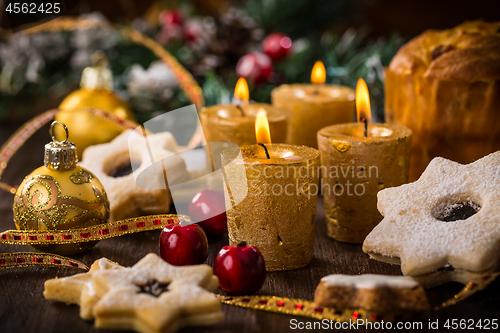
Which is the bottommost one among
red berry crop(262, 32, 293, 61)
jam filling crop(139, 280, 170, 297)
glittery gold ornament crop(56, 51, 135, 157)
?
jam filling crop(139, 280, 170, 297)

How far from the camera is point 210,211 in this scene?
0.95 meters

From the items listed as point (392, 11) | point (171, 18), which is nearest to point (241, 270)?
point (171, 18)

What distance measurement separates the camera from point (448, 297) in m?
0.72

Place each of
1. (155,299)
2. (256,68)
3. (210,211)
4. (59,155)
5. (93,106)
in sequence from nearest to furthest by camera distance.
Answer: (155,299) < (59,155) < (210,211) < (93,106) < (256,68)

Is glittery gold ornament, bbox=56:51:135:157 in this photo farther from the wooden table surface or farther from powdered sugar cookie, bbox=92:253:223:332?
powdered sugar cookie, bbox=92:253:223:332

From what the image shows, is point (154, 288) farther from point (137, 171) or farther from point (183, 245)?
point (137, 171)

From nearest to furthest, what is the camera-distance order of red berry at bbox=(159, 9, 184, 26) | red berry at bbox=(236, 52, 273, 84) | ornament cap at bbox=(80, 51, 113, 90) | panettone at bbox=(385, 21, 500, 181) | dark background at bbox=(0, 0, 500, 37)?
panettone at bbox=(385, 21, 500, 181), ornament cap at bbox=(80, 51, 113, 90), red berry at bbox=(236, 52, 273, 84), red berry at bbox=(159, 9, 184, 26), dark background at bbox=(0, 0, 500, 37)

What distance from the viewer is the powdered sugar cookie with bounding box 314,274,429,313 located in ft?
2.05

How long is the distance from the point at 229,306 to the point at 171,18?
1274 millimetres

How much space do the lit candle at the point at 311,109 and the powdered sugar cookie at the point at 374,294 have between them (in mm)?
525

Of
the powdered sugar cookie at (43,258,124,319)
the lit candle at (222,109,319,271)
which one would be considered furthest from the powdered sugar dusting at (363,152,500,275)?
the powdered sugar cookie at (43,258,124,319)

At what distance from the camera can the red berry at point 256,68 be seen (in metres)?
1.50

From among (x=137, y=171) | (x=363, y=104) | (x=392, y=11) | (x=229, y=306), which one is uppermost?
(x=392, y=11)

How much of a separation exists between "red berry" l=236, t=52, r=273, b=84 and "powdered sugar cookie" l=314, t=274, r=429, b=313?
0.97 metres
